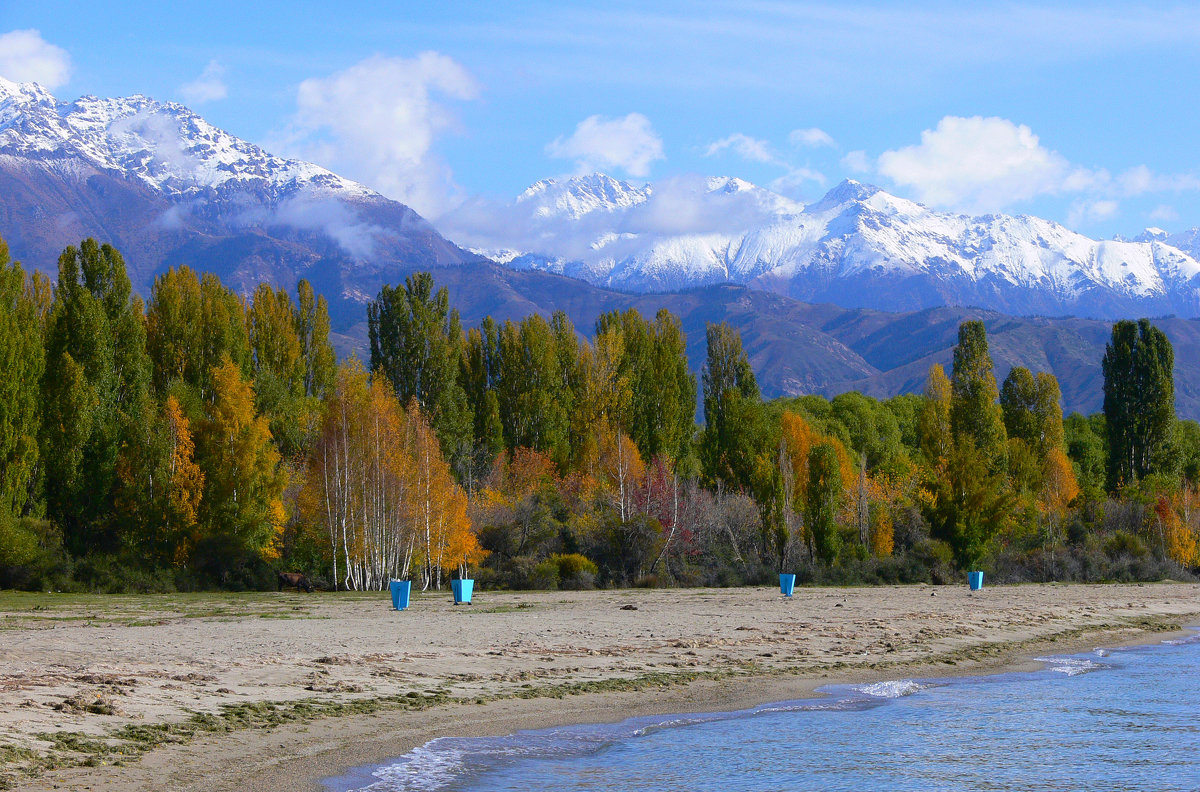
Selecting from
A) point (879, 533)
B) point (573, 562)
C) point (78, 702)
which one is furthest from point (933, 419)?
point (78, 702)

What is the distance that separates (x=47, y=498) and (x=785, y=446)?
103 ft

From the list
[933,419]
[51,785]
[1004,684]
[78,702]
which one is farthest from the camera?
[933,419]

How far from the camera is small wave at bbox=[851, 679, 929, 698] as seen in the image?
19102 mm

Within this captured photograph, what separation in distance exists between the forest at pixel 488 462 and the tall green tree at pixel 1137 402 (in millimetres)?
167

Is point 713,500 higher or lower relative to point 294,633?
higher

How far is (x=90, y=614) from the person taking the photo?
92.7ft

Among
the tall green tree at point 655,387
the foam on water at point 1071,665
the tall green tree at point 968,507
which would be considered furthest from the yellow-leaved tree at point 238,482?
the tall green tree at point 968,507

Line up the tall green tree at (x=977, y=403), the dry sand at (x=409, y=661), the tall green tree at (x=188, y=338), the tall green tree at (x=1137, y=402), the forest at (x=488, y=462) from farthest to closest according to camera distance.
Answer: the tall green tree at (x=1137, y=402)
the tall green tree at (x=977, y=403)
the tall green tree at (x=188, y=338)
the forest at (x=488, y=462)
the dry sand at (x=409, y=661)

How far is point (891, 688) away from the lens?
64.7ft

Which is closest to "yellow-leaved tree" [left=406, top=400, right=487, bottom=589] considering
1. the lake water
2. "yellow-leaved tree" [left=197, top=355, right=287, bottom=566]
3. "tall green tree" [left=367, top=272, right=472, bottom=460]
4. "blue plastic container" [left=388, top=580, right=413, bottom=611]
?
"yellow-leaved tree" [left=197, top=355, right=287, bottom=566]

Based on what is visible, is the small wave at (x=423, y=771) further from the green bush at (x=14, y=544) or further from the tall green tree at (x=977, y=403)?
the tall green tree at (x=977, y=403)

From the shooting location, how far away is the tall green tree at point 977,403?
63.5 metres

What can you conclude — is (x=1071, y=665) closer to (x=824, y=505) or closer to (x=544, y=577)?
(x=824, y=505)

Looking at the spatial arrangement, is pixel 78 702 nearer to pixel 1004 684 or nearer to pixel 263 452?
pixel 1004 684
